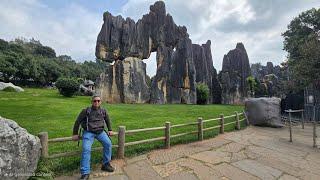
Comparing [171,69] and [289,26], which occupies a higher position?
[289,26]

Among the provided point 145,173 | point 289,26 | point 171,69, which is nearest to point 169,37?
point 171,69

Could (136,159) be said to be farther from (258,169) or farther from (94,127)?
(258,169)

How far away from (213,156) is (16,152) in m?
6.23

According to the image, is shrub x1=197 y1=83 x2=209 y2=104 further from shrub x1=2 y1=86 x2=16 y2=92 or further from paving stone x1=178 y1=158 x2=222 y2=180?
paving stone x1=178 y1=158 x2=222 y2=180

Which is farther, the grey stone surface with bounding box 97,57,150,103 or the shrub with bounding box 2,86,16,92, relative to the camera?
the shrub with bounding box 2,86,16,92

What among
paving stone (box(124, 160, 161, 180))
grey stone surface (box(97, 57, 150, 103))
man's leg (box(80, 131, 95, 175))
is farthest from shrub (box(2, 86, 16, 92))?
man's leg (box(80, 131, 95, 175))

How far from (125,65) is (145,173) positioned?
23142 mm

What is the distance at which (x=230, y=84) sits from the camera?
42.8 m

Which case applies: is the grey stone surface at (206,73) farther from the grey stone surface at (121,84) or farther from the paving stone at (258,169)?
the paving stone at (258,169)

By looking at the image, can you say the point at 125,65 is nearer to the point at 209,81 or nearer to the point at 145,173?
the point at 209,81

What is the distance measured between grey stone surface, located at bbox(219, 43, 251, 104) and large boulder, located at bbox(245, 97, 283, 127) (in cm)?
2260

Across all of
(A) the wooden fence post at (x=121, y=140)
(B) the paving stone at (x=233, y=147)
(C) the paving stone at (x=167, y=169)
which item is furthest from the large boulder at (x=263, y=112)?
(A) the wooden fence post at (x=121, y=140)

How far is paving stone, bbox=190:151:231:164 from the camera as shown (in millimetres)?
9656

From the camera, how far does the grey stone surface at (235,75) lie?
42.3 m
